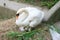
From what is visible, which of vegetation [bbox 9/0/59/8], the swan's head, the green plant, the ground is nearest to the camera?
the green plant

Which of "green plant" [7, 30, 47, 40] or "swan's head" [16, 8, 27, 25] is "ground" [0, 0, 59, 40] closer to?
"green plant" [7, 30, 47, 40]

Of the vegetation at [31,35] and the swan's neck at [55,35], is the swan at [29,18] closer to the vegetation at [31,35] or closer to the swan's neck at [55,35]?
the vegetation at [31,35]

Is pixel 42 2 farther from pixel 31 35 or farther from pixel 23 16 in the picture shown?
pixel 31 35

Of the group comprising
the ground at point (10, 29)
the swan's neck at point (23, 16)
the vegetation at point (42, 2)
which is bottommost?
the ground at point (10, 29)

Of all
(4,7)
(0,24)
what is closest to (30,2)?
(4,7)

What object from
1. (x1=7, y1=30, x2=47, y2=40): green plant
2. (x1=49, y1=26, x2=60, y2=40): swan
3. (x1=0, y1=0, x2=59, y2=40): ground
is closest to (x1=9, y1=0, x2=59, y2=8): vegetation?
(x1=0, y1=0, x2=59, y2=40): ground

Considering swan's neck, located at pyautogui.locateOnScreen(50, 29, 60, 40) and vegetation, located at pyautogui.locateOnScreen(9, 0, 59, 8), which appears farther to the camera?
vegetation, located at pyautogui.locateOnScreen(9, 0, 59, 8)

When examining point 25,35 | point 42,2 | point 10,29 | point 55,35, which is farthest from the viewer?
point 42,2

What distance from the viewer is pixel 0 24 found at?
4777 mm

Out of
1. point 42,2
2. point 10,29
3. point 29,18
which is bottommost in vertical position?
point 10,29

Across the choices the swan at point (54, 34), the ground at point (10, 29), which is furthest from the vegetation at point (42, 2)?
the swan at point (54, 34)

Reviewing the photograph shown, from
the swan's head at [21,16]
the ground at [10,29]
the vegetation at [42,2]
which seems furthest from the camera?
the vegetation at [42,2]

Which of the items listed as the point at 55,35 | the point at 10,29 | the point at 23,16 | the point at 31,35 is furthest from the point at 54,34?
the point at 10,29

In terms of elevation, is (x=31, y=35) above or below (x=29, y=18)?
below
